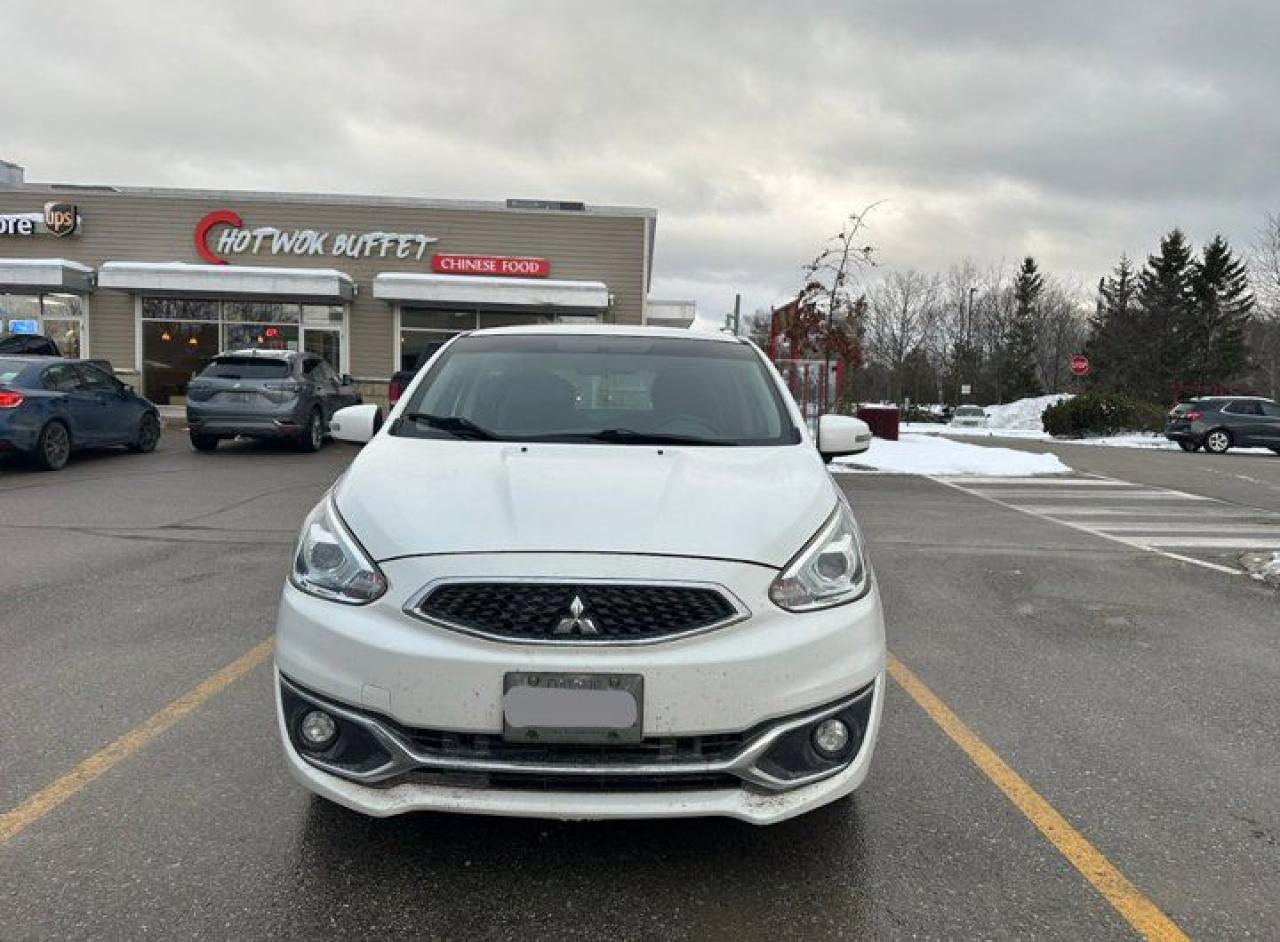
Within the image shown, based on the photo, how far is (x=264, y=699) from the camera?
13.2ft

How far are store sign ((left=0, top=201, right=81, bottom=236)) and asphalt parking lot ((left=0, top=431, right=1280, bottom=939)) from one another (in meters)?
19.2

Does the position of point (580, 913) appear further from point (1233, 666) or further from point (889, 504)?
point (889, 504)

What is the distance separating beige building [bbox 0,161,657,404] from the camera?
2158 cm

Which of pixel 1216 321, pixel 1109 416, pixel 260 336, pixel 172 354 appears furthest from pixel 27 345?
pixel 1216 321

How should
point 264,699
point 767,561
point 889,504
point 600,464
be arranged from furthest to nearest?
point 889,504
point 264,699
point 600,464
point 767,561

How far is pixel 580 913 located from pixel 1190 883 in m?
1.88

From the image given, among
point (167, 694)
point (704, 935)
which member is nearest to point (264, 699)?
point (167, 694)

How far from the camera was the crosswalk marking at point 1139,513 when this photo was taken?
29.6 ft

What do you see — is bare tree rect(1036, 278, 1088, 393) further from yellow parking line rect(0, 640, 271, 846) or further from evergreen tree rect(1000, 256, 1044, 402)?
yellow parking line rect(0, 640, 271, 846)

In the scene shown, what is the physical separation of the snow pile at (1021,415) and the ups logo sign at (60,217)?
44.2 metres

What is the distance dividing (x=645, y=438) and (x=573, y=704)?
4.67 feet

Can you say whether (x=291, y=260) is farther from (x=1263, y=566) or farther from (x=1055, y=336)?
(x=1055, y=336)

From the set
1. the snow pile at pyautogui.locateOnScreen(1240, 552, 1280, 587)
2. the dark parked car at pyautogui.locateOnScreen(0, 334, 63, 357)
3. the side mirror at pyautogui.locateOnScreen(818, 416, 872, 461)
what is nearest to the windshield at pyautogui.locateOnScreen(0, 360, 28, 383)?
the dark parked car at pyautogui.locateOnScreen(0, 334, 63, 357)

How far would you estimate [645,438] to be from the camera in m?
3.54
